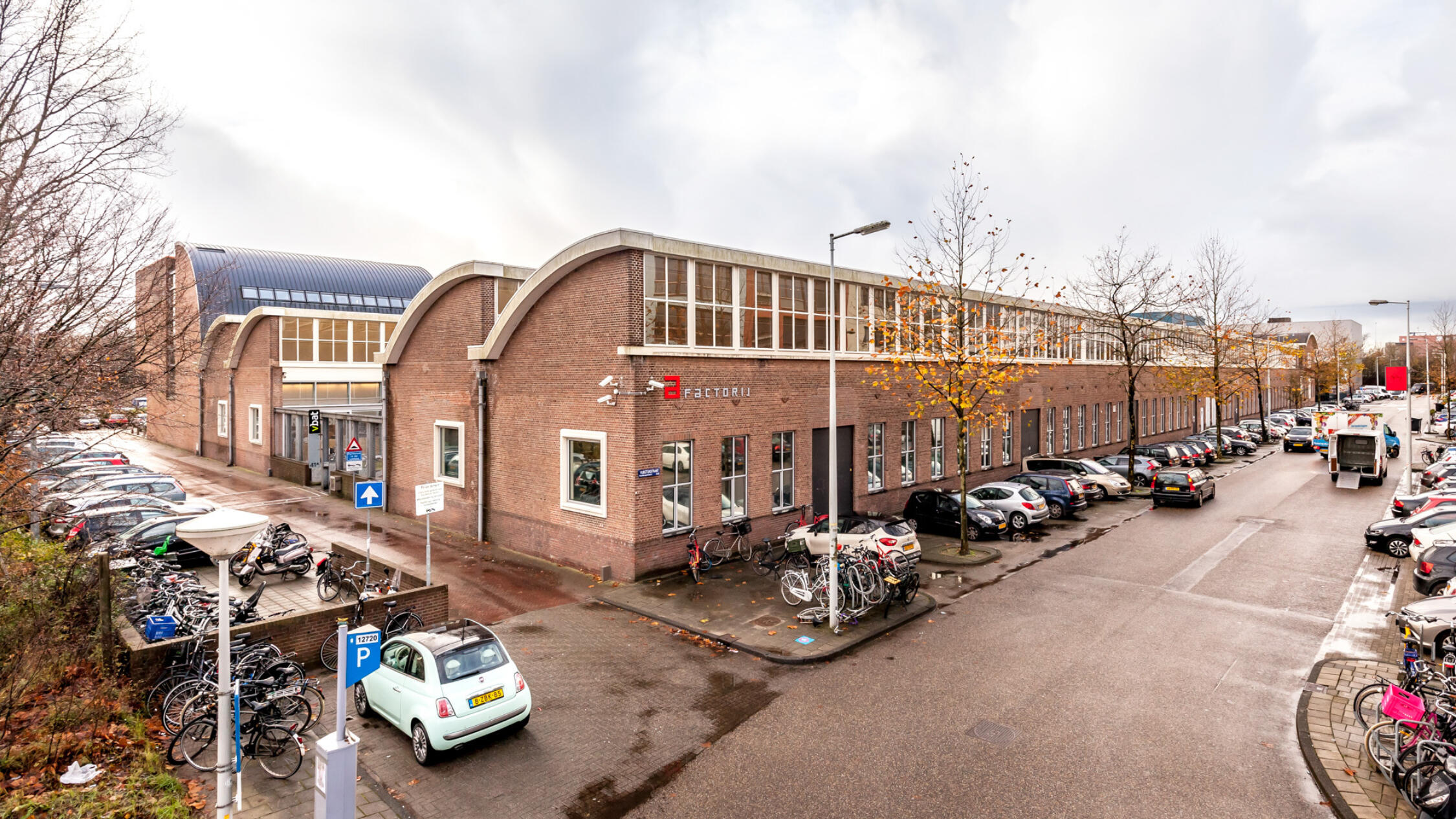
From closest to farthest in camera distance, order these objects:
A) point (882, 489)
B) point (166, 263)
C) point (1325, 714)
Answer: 1. point (1325, 714)
2. point (166, 263)
3. point (882, 489)

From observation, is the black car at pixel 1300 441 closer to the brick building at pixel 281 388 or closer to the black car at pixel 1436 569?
the black car at pixel 1436 569

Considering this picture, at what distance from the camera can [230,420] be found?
3741 centimetres

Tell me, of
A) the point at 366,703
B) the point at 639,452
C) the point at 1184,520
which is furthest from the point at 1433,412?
the point at 366,703

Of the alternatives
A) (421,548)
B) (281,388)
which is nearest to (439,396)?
(421,548)

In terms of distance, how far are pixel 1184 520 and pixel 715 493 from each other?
54.3ft

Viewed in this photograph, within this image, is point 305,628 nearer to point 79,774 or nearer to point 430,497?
point 430,497

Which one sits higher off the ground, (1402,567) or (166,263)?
(166,263)

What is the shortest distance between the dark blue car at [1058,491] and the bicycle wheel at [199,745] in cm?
2245

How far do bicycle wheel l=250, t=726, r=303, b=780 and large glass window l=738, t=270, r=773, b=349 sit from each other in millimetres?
13098

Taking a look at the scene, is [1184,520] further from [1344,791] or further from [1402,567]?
[1344,791]

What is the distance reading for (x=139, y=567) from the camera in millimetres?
13875

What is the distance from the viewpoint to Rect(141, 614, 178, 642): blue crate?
35.1 feet

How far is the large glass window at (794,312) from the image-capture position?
2016cm

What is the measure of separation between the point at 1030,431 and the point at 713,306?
20.0 m
